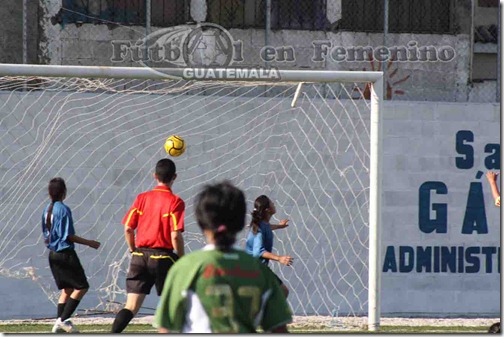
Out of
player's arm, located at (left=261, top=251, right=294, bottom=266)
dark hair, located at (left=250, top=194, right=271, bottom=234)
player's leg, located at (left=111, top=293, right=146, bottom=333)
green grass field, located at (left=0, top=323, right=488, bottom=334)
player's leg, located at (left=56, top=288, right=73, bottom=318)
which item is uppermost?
dark hair, located at (left=250, top=194, right=271, bottom=234)

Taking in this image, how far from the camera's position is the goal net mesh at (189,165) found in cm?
1179

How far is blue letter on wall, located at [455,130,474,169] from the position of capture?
41.4ft

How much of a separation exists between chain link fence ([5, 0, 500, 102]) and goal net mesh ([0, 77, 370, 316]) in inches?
90.2

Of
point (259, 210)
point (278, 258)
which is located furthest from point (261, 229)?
point (278, 258)

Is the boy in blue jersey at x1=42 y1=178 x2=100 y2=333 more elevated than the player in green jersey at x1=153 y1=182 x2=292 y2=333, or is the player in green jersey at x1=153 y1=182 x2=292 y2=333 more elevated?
the player in green jersey at x1=153 y1=182 x2=292 y2=333

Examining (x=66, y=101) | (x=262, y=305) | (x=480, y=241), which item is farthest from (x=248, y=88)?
(x=262, y=305)

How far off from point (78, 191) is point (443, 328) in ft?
13.9

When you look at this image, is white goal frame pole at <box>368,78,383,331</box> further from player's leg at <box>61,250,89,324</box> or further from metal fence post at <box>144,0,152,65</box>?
metal fence post at <box>144,0,152,65</box>

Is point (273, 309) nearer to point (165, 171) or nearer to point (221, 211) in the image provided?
point (221, 211)

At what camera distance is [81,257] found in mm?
11930

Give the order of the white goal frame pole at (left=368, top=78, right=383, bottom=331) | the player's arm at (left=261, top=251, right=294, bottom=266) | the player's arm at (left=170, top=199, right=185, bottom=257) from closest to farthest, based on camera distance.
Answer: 1. the player's arm at (left=170, top=199, right=185, bottom=257)
2. the player's arm at (left=261, top=251, right=294, bottom=266)
3. the white goal frame pole at (left=368, top=78, right=383, bottom=331)

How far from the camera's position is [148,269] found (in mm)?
8805

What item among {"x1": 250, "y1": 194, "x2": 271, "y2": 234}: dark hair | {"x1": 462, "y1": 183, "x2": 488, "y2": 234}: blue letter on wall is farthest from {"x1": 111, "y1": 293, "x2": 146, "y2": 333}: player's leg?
{"x1": 462, "y1": 183, "x2": 488, "y2": 234}: blue letter on wall

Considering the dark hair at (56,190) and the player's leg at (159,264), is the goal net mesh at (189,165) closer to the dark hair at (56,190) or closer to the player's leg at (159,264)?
the dark hair at (56,190)
